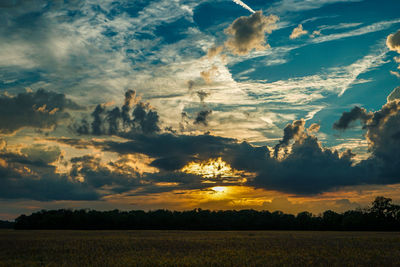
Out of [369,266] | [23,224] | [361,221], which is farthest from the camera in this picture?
[23,224]

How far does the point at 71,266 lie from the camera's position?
30688 millimetres

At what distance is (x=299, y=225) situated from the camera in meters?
144

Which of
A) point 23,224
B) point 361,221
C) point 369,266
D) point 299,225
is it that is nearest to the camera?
point 369,266

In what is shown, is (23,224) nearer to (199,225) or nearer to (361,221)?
(199,225)

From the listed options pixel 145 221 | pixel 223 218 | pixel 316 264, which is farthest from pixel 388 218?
pixel 316 264

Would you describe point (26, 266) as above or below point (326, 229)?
above

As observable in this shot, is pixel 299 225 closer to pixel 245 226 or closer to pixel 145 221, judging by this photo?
pixel 245 226

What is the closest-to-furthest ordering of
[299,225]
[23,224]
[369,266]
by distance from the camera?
[369,266], [299,225], [23,224]

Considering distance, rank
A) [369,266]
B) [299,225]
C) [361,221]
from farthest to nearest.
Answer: [299,225]
[361,221]
[369,266]

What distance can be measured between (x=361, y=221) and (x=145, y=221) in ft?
279

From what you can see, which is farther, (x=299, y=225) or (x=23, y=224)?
(x=23, y=224)

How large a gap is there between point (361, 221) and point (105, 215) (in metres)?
103

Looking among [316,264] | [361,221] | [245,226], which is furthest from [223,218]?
[316,264]

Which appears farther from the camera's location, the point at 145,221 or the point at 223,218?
the point at 223,218
